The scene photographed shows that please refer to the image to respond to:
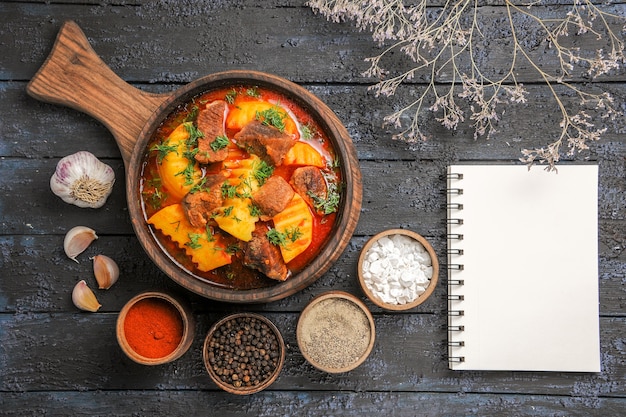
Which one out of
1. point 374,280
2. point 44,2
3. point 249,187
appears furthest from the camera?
point 44,2

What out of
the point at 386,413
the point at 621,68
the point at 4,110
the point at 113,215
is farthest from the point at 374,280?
the point at 4,110

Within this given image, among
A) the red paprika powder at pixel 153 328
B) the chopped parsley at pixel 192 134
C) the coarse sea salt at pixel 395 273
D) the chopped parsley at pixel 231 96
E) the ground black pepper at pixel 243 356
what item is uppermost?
the chopped parsley at pixel 231 96

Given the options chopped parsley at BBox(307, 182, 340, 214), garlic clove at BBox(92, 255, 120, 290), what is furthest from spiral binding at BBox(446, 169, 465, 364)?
garlic clove at BBox(92, 255, 120, 290)

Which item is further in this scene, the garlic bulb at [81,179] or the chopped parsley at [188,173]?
the garlic bulb at [81,179]

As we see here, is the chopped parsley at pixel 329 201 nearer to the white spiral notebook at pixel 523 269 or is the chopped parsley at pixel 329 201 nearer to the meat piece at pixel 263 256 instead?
the meat piece at pixel 263 256

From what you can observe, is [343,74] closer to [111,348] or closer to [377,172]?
[377,172]

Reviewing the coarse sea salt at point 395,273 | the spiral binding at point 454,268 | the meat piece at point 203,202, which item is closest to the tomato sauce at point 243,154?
the meat piece at point 203,202

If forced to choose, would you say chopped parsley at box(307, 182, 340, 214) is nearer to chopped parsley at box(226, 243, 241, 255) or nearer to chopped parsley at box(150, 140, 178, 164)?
chopped parsley at box(226, 243, 241, 255)
